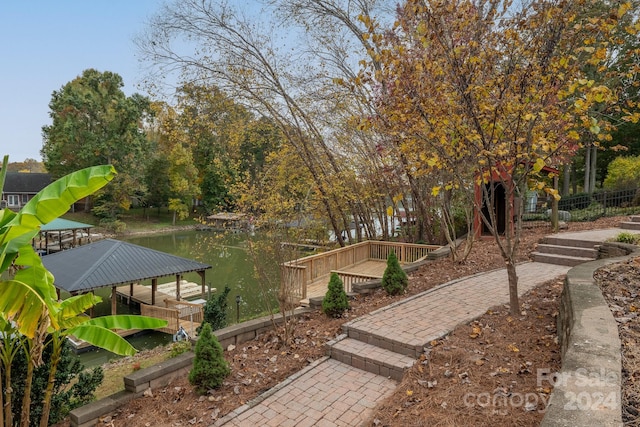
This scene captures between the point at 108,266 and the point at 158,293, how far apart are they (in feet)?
10.5

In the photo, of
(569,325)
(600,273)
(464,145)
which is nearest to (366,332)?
(569,325)

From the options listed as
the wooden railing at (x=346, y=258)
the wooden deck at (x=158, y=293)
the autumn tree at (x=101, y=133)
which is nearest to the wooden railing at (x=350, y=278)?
the wooden railing at (x=346, y=258)

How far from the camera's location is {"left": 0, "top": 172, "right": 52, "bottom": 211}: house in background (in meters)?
43.6

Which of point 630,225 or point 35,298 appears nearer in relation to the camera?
point 35,298

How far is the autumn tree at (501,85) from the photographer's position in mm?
4117

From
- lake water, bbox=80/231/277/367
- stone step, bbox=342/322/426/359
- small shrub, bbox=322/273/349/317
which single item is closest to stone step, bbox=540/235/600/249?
small shrub, bbox=322/273/349/317

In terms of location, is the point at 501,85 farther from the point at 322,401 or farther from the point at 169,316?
the point at 169,316

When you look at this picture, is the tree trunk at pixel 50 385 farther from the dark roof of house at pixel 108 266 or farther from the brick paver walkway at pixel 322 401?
the dark roof of house at pixel 108 266

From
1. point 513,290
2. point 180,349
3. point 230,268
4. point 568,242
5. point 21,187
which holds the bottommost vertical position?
point 230,268

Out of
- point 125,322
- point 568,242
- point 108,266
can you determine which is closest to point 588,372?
point 125,322

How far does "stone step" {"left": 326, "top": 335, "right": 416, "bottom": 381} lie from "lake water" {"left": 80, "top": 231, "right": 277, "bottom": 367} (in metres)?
1.75

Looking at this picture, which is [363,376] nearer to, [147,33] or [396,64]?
[396,64]

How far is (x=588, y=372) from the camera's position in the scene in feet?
7.93

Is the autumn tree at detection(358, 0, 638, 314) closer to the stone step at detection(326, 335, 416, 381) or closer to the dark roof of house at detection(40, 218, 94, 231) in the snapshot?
the stone step at detection(326, 335, 416, 381)
